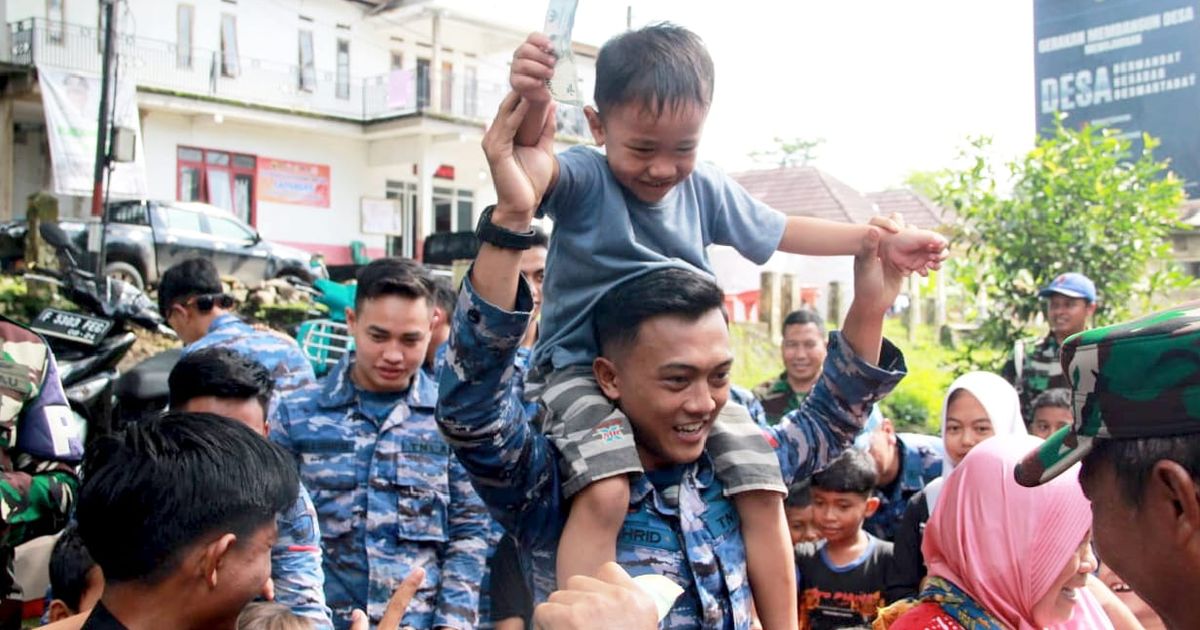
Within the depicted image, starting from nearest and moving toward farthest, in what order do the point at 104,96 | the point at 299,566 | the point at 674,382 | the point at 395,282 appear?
1. the point at 674,382
2. the point at 299,566
3. the point at 395,282
4. the point at 104,96

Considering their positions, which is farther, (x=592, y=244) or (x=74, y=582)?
(x=74, y=582)

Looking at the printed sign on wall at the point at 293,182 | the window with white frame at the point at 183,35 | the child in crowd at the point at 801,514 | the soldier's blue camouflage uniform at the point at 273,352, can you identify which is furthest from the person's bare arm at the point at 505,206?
the printed sign on wall at the point at 293,182

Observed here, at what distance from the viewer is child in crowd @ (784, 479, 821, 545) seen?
4293mm

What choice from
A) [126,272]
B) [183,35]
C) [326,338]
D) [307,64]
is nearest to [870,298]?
[326,338]

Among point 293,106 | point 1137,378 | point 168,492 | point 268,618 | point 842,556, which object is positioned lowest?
point 842,556

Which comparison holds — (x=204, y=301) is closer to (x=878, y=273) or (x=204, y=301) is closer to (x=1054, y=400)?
(x=878, y=273)

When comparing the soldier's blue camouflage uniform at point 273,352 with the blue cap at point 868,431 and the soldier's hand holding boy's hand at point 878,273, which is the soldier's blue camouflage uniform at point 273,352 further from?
the soldier's hand holding boy's hand at point 878,273

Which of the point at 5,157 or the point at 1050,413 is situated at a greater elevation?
the point at 5,157

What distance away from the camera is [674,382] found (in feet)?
7.03

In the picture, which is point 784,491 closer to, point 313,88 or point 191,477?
point 191,477

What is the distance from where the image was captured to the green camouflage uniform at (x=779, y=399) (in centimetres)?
556

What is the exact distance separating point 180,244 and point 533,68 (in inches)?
623

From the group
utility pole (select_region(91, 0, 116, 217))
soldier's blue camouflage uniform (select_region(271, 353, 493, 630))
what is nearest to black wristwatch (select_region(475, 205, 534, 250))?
soldier's blue camouflage uniform (select_region(271, 353, 493, 630))

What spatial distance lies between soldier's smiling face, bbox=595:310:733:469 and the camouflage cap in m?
0.75
